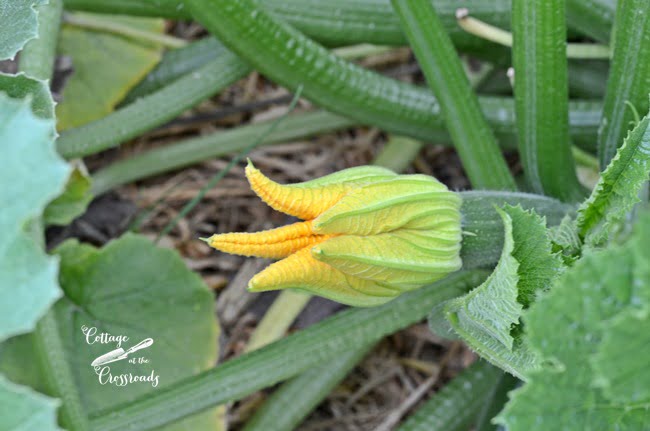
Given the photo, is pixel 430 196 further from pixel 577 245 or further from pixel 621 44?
pixel 621 44

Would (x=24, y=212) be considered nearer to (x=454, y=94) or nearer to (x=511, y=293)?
(x=511, y=293)

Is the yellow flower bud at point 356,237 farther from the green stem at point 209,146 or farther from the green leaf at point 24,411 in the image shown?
the green stem at point 209,146

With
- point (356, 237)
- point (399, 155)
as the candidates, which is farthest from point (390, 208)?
point (399, 155)

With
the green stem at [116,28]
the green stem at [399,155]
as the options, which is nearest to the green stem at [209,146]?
the green stem at [399,155]

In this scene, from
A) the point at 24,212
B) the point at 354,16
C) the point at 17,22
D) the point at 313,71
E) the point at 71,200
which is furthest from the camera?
the point at 71,200

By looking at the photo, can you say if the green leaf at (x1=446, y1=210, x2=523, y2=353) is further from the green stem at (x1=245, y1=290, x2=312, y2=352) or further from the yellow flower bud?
the green stem at (x1=245, y1=290, x2=312, y2=352)

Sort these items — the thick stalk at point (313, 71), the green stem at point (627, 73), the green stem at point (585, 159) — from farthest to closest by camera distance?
the green stem at point (585, 159) → the thick stalk at point (313, 71) → the green stem at point (627, 73)

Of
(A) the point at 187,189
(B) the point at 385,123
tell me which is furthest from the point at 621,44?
(A) the point at 187,189
